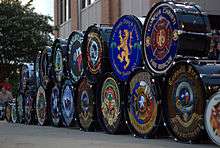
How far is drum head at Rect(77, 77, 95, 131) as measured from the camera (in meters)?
12.8

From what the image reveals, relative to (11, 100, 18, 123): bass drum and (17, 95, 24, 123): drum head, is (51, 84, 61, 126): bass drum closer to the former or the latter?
(17, 95, 24, 123): drum head

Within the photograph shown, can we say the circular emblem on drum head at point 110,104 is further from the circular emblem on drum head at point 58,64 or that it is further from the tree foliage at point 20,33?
the tree foliage at point 20,33

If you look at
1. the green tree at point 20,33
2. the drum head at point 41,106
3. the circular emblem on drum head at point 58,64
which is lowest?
the drum head at point 41,106

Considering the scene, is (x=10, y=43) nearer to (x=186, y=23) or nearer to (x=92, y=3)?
(x=92, y=3)

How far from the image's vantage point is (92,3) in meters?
30.1

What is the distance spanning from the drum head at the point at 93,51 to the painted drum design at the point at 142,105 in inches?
61.2

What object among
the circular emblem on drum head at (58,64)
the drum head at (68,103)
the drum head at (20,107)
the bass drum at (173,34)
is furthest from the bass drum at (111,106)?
the drum head at (20,107)

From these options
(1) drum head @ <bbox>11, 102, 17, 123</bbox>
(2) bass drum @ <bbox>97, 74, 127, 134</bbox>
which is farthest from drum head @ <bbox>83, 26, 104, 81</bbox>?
(1) drum head @ <bbox>11, 102, 17, 123</bbox>

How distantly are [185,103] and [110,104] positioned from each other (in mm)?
3060

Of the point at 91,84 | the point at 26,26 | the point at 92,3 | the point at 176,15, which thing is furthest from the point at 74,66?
the point at 26,26

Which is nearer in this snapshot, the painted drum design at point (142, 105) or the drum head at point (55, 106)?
the painted drum design at point (142, 105)

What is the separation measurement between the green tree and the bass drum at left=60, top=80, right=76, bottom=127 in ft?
63.7

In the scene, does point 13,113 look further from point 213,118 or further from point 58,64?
point 213,118

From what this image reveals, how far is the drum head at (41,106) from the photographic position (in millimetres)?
16594
